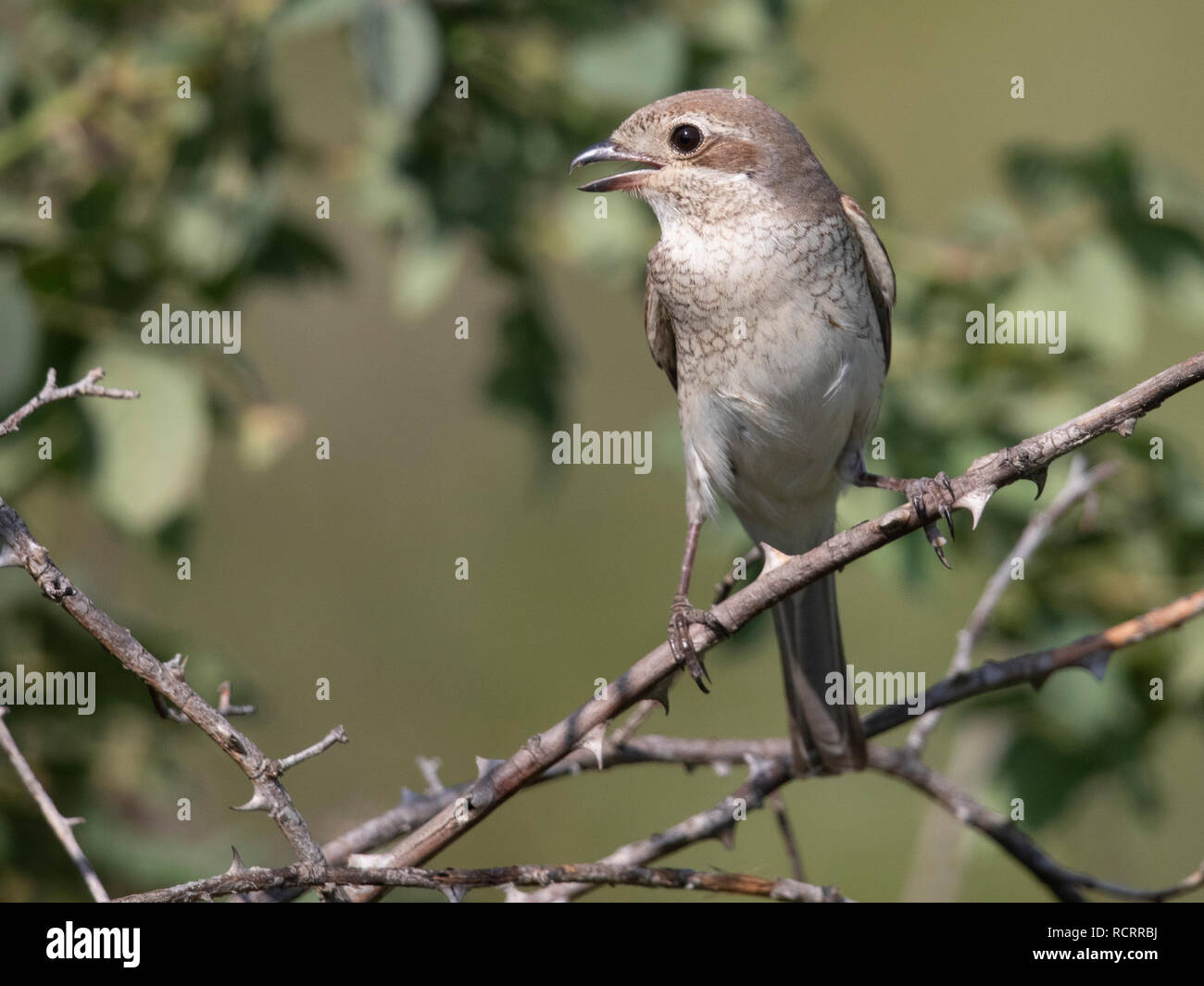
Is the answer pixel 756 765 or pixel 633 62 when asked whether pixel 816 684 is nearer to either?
pixel 756 765

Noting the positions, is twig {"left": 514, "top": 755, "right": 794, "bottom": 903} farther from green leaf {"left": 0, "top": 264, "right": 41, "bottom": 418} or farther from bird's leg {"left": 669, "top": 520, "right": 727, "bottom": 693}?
green leaf {"left": 0, "top": 264, "right": 41, "bottom": 418}

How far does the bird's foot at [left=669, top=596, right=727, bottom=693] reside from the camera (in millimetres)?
2213

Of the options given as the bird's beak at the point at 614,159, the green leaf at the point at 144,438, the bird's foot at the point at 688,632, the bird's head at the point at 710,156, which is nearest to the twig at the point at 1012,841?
the bird's foot at the point at 688,632

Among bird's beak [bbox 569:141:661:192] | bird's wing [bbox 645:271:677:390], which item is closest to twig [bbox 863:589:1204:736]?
bird's wing [bbox 645:271:677:390]

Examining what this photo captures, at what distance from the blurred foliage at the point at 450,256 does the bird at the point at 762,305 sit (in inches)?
5.4

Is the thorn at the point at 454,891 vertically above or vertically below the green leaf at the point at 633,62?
below

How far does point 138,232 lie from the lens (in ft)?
12.2

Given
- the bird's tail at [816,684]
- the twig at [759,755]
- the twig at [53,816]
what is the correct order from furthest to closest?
the bird's tail at [816,684], the twig at [759,755], the twig at [53,816]

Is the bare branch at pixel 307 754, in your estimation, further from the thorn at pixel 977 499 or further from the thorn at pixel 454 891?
the thorn at pixel 977 499

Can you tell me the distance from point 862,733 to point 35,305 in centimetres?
232

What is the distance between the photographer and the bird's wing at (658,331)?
3.85 meters

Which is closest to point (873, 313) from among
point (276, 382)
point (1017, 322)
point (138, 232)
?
point (1017, 322)

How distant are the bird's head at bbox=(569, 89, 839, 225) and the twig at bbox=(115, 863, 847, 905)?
6.52 ft

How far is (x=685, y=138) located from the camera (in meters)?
3.64
